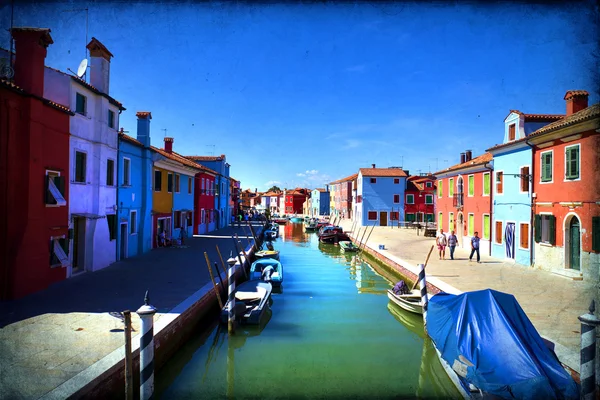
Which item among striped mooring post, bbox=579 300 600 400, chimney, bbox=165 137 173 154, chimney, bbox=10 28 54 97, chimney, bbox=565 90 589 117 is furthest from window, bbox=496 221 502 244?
chimney, bbox=165 137 173 154

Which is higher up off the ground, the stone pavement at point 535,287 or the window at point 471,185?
the window at point 471,185

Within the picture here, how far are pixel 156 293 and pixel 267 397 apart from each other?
5.66m

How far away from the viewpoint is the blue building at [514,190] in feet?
56.2

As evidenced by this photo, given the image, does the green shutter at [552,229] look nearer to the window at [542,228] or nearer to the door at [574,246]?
the window at [542,228]

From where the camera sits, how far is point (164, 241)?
74.2 feet

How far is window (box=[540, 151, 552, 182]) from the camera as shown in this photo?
15450 mm

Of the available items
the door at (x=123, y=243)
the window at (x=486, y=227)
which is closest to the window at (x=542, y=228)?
the window at (x=486, y=227)

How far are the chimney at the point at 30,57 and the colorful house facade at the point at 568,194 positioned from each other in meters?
16.7

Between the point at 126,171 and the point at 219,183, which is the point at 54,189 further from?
the point at 219,183

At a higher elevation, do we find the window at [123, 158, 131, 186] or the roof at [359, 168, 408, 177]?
the roof at [359, 168, 408, 177]

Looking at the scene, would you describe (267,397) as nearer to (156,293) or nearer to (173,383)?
(173,383)

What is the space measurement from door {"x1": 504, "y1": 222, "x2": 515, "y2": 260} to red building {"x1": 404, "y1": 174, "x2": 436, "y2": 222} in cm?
3004

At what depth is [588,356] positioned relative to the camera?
5.39 metres

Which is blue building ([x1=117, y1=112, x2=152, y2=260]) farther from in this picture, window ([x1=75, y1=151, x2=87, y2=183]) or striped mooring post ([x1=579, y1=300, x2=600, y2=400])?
striped mooring post ([x1=579, y1=300, x2=600, y2=400])
